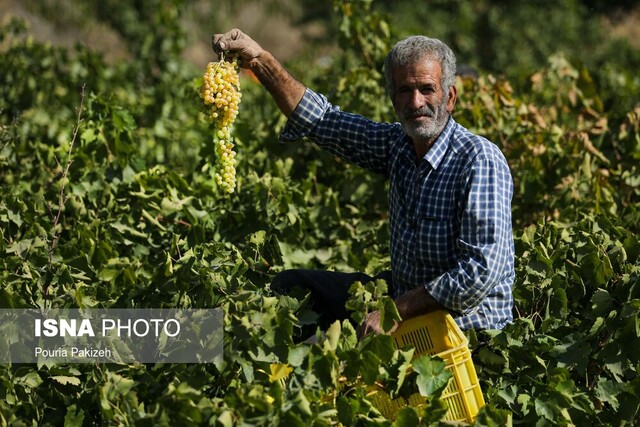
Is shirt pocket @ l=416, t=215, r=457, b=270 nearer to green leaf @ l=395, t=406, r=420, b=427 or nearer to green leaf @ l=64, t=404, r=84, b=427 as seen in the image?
green leaf @ l=395, t=406, r=420, b=427

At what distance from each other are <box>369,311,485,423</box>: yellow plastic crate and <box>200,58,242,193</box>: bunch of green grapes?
32.0 inches

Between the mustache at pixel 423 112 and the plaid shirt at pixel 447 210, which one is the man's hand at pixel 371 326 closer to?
the plaid shirt at pixel 447 210

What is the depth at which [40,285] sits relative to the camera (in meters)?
3.21

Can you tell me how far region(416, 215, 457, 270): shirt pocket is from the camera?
2926mm

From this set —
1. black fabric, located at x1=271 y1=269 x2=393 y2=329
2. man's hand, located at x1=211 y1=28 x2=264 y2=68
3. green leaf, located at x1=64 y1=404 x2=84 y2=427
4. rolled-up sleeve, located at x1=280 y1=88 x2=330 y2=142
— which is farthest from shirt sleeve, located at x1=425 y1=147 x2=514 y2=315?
green leaf, located at x1=64 y1=404 x2=84 y2=427

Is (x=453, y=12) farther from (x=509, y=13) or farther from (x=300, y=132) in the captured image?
(x=300, y=132)

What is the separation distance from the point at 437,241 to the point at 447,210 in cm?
10

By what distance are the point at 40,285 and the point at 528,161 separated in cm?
246

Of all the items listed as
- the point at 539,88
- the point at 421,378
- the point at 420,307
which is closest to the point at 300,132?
the point at 420,307

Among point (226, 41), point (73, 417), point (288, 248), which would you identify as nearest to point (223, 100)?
point (226, 41)

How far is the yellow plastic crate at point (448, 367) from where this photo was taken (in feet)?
8.90

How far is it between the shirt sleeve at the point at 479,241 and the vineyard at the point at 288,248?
21 cm

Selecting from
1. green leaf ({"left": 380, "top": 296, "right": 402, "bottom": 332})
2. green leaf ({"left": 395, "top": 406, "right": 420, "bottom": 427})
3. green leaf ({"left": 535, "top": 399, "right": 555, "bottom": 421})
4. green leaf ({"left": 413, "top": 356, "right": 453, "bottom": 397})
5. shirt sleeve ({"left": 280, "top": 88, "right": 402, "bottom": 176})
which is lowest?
green leaf ({"left": 535, "top": 399, "right": 555, "bottom": 421})

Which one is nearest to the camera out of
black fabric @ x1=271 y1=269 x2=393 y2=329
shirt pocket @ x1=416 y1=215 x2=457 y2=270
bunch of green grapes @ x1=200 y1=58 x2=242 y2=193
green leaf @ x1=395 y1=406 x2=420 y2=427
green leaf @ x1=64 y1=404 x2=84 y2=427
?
green leaf @ x1=395 y1=406 x2=420 y2=427
